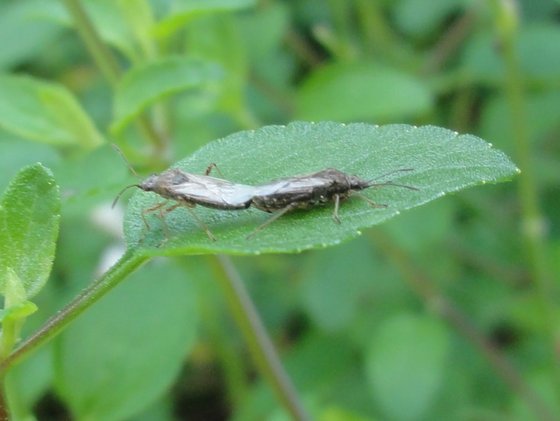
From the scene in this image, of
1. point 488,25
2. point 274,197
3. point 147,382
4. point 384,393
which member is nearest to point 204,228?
point 274,197

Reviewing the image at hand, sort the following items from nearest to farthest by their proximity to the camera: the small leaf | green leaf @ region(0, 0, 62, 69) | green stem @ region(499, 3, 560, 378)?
the small leaf < green stem @ region(499, 3, 560, 378) < green leaf @ region(0, 0, 62, 69)

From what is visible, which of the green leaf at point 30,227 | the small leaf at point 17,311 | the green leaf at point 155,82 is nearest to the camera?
the small leaf at point 17,311

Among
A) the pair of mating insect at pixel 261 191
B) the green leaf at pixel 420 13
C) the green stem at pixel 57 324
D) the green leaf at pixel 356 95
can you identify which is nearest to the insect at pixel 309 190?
the pair of mating insect at pixel 261 191

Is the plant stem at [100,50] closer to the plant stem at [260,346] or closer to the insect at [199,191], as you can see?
the plant stem at [260,346]

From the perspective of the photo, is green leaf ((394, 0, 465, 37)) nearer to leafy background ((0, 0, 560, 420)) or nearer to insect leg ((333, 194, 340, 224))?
leafy background ((0, 0, 560, 420))

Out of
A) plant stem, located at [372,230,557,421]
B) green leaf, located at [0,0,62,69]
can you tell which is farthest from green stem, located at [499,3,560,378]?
green leaf, located at [0,0,62,69]

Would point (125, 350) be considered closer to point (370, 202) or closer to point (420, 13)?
point (370, 202)

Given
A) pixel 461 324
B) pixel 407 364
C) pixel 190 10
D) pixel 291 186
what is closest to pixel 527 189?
pixel 461 324

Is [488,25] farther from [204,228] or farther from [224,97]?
[204,228]
